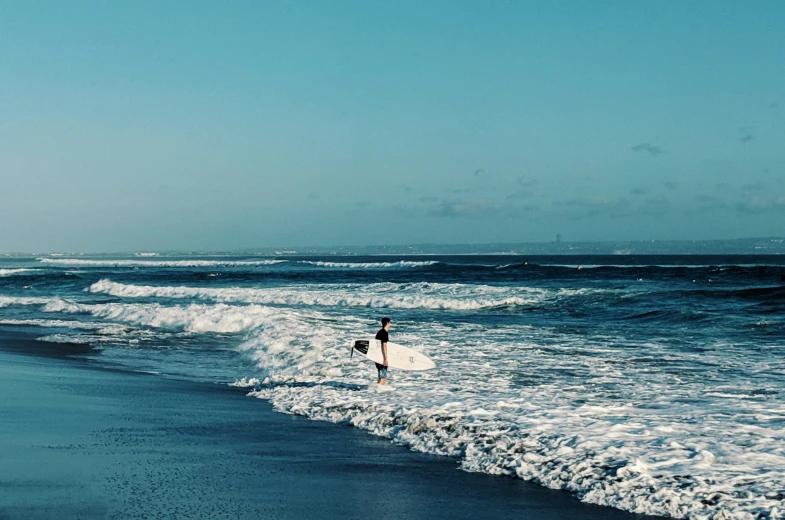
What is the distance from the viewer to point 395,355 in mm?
14148

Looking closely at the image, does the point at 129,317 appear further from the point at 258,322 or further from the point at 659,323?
the point at 659,323

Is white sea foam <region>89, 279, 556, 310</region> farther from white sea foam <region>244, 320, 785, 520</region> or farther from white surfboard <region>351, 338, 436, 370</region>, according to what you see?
white surfboard <region>351, 338, 436, 370</region>

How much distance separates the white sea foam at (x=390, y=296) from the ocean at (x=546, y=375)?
353 millimetres

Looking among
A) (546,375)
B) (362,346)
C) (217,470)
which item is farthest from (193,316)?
(217,470)

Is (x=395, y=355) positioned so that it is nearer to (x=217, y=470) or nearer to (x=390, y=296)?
(x=217, y=470)

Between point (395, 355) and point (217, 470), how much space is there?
22.4 ft

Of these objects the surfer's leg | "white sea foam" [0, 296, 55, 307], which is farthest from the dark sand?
"white sea foam" [0, 296, 55, 307]

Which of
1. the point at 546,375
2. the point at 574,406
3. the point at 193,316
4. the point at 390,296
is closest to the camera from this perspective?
the point at 574,406

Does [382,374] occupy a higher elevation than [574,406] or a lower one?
higher

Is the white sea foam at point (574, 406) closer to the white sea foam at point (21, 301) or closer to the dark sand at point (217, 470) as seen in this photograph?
the dark sand at point (217, 470)

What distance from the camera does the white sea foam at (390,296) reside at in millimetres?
34469

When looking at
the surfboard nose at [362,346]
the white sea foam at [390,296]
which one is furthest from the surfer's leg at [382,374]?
the white sea foam at [390,296]

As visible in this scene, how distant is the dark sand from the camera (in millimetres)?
6391

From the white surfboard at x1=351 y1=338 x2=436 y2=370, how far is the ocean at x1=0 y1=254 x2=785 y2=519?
26cm
